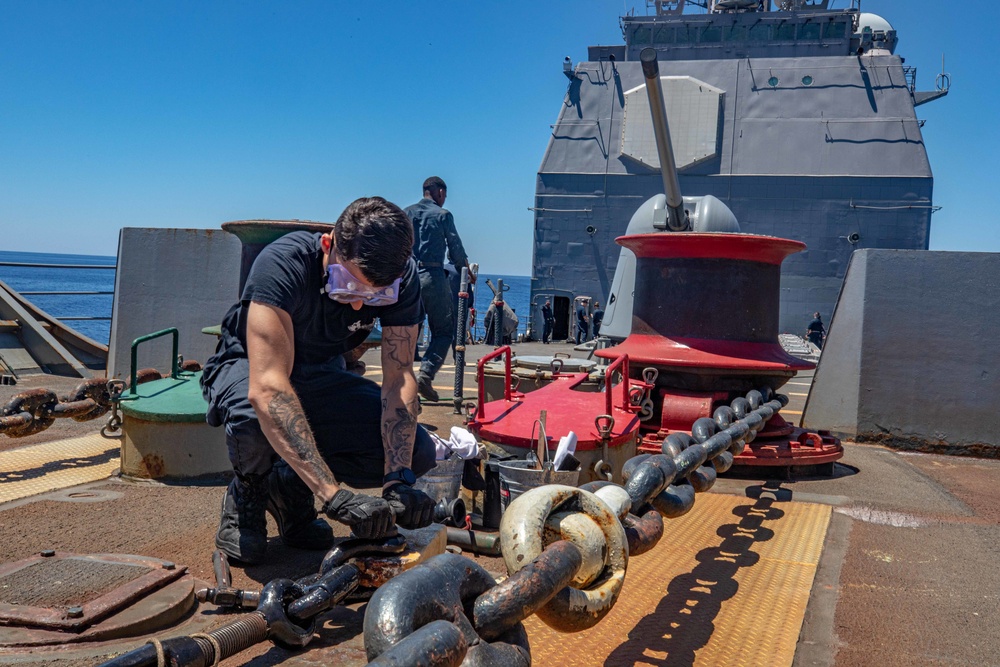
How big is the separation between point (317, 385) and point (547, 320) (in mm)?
22459

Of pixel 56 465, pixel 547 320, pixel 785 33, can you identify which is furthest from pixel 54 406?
pixel 785 33

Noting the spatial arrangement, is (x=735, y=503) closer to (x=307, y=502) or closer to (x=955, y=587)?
(x=955, y=587)

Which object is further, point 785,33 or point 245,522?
point 785,33

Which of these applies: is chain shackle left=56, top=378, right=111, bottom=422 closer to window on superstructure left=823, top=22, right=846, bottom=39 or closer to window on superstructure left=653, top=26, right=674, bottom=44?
window on superstructure left=653, top=26, right=674, bottom=44

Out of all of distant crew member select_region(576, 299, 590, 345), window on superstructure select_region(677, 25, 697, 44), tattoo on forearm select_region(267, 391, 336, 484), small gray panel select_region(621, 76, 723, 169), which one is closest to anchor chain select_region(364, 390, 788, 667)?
tattoo on forearm select_region(267, 391, 336, 484)

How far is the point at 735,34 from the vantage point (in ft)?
89.6

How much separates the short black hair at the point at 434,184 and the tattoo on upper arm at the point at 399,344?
4.68m

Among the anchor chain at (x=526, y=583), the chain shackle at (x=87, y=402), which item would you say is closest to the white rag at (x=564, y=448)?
the anchor chain at (x=526, y=583)

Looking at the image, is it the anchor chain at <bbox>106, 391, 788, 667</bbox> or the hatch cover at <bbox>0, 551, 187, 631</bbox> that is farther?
the hatch cover at <bbox>0, 551, 187, 631</bbox>

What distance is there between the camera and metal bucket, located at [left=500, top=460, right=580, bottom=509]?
124 inches

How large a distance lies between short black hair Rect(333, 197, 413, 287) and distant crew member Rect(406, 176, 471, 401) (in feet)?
15.0

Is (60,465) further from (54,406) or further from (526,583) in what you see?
(526,583)

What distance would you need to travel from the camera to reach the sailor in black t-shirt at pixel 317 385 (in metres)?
2.51

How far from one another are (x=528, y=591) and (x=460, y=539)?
153 cm
